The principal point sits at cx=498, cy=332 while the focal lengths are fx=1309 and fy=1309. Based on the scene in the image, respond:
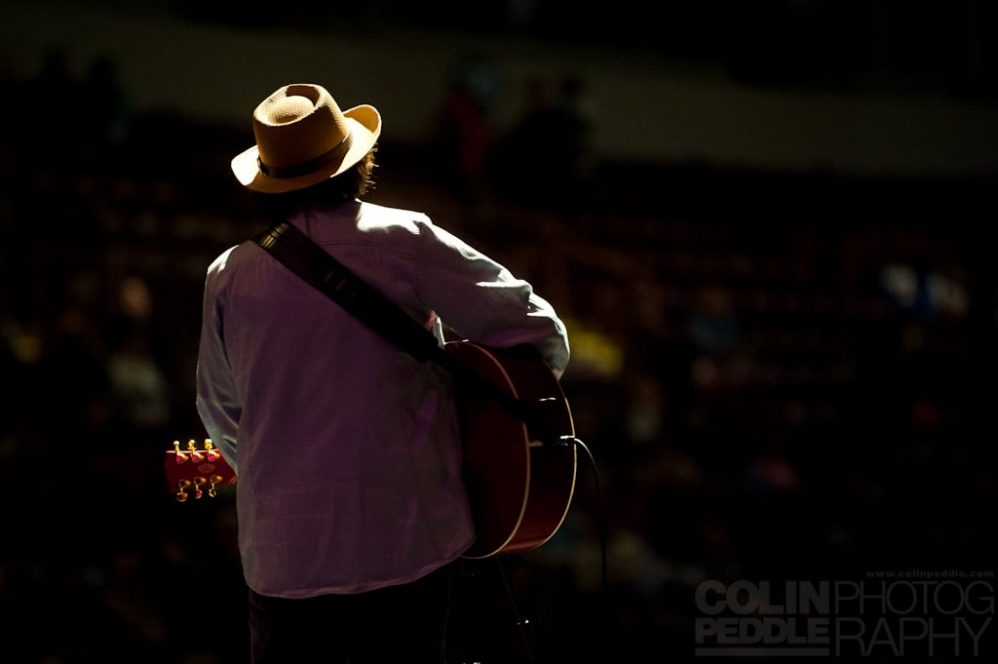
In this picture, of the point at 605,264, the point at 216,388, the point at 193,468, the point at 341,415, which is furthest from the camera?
the point at 605,264

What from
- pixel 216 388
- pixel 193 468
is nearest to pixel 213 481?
pixel 193 468

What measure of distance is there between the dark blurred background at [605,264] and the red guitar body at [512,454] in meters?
0.90

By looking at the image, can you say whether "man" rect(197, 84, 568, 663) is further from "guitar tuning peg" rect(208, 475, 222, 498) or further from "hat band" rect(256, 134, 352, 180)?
"guitar tuning peg" rect(208, 475, 222, 498)

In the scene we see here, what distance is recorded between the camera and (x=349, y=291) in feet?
7.36

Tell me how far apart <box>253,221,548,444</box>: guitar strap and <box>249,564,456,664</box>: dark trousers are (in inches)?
16.0

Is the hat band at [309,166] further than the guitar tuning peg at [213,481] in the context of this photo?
No

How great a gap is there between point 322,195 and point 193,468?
2.03 feet

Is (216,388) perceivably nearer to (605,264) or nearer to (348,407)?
(348,407)

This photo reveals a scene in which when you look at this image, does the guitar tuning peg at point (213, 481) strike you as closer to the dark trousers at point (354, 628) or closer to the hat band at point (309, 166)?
the dark trousers at point (354, 628)

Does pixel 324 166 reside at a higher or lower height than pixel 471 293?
higher

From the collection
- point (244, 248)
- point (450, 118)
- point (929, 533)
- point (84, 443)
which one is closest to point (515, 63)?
point (450, 118)

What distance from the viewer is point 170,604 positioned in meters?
4.50

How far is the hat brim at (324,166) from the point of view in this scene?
232 cm

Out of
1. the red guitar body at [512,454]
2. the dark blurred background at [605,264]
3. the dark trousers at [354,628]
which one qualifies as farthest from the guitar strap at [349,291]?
the dark blurred background at [605,264]
